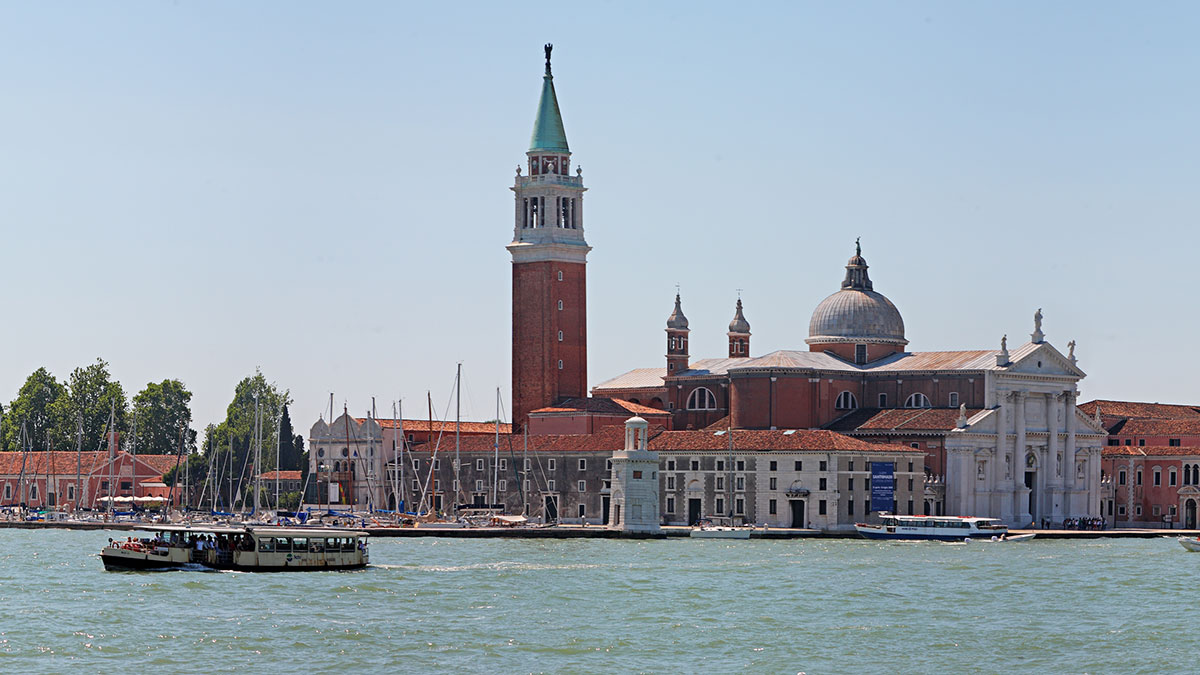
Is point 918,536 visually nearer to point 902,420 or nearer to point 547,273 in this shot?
point 902,420

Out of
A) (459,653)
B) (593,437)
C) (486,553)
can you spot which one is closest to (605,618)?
(459,653)

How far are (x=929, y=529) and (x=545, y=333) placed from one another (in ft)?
63.3

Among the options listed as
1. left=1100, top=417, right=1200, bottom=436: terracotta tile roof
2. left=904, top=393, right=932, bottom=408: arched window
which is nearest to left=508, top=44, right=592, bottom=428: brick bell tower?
left=904, top=393, right=932, bottom=408: arched window

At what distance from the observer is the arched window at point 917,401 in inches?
3516

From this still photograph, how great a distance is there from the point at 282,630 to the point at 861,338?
53.8 m

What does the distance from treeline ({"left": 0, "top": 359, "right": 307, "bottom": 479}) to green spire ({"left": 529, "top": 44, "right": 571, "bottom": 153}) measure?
2577 centimetres

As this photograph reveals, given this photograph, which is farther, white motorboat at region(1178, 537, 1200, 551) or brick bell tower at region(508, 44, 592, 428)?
brick bell tower at region(508, 44, 592, 428)

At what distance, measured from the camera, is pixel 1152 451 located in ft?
302

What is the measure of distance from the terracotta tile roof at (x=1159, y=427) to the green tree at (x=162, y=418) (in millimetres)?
45920

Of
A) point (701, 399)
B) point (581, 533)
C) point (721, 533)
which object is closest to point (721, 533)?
point (721, 533)

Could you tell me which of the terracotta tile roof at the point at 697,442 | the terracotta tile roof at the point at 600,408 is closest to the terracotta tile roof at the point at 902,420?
the terracotta tile roof at the point at 697,442

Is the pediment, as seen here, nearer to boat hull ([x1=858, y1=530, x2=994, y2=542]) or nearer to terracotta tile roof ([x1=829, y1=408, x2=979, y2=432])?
terracotta tile roof ([x1=829, y1=408, x2=979, y2=432])

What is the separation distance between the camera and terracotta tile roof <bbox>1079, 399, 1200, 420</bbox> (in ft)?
324

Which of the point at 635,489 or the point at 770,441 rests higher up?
the point at 770,441
